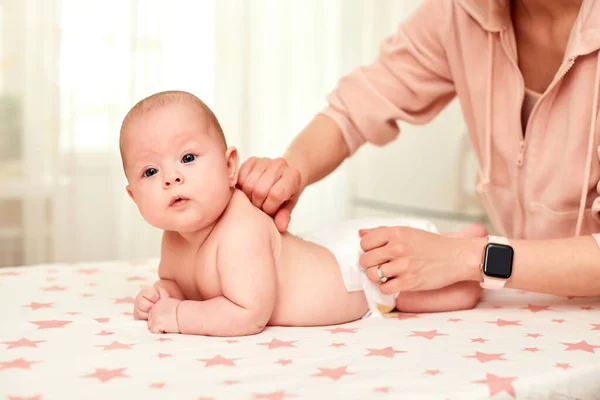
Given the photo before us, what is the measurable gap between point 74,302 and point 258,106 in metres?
2.11

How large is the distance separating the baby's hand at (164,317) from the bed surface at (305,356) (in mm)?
21

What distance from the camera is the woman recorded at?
1264 millimetres

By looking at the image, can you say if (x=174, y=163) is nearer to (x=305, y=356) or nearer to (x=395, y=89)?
(x=305, y=356)

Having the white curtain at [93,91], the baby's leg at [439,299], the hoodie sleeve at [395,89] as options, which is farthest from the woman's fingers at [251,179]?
the white curtain at [93,91]

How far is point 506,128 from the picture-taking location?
5.06 feet

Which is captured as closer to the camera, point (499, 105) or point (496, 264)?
point (496, 264)

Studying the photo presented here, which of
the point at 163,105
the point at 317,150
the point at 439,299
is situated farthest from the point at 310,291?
the point at 317,150

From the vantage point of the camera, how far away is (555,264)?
4.14ft

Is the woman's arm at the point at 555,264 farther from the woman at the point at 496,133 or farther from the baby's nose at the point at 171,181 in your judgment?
the baby's nose at the point at 171,181

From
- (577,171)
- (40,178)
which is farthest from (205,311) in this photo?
(40,178)

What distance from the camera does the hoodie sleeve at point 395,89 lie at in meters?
1.71

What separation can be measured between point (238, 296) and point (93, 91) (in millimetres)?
2068

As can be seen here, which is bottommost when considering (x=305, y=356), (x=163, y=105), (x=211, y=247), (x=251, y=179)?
(x=305, y=356)

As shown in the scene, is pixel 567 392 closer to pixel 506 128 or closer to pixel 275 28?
pixel 506 128
